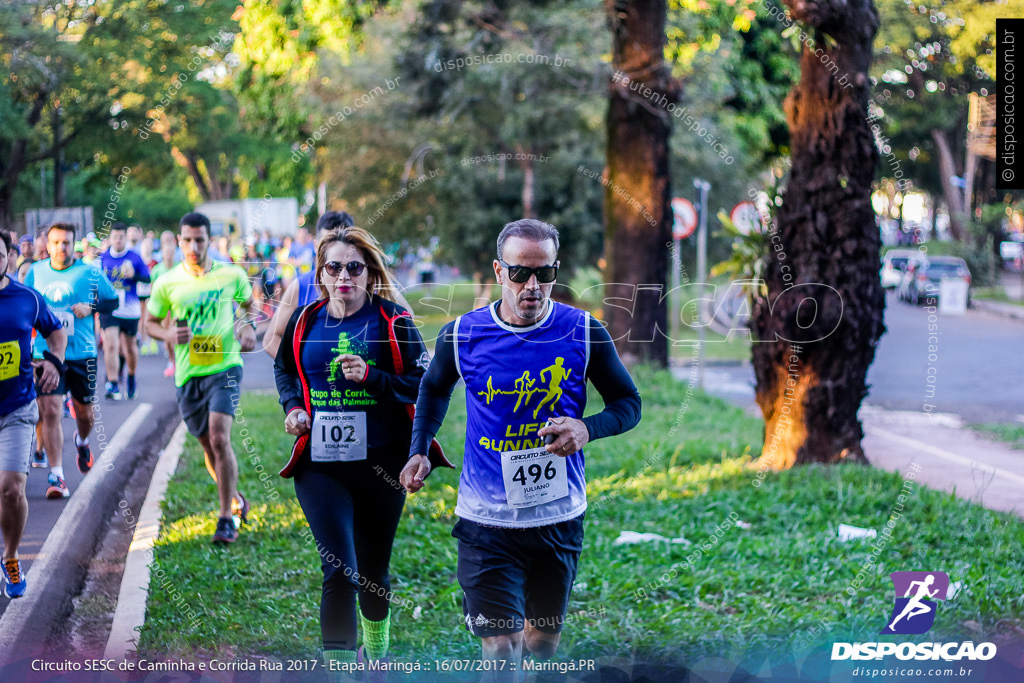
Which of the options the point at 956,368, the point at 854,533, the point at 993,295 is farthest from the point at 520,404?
the point at 993,295

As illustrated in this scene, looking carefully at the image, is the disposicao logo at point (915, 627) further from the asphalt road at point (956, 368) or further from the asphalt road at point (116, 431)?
the asphalt road at point (956, 368)

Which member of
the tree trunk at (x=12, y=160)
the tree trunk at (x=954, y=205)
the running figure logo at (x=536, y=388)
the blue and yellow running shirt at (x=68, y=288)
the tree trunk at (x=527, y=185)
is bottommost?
→ the running figure logo at (x=536, y=388)

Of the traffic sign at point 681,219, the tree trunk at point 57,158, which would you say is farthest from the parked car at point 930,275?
the tree trunk at point 57,158

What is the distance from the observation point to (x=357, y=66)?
25.2 meters

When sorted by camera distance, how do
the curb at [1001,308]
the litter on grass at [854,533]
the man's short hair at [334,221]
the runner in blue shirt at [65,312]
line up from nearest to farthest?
the man's short hair at [334,221]
the runner in blue shirt at [65,312]
the litter on grass at [854,533]
the curb at [1001,308]

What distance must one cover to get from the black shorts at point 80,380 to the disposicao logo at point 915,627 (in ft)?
16.6

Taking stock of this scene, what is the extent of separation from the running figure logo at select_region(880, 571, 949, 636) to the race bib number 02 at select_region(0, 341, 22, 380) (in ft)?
13.4

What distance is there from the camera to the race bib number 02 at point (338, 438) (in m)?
4.50

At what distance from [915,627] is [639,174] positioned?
1021cm

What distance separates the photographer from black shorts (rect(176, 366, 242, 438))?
6512 millimetres

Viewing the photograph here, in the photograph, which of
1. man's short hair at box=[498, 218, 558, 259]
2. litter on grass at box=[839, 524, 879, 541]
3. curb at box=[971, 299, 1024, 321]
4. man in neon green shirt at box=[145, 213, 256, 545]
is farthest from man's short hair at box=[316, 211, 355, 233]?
curb at box=[971, 299, 1024, 321]

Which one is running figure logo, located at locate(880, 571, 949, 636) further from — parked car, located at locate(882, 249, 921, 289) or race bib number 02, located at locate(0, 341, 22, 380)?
parked car, located at locate(882, 249, 921, 289)

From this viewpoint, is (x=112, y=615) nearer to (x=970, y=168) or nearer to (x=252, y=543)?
(x=252, y=543)

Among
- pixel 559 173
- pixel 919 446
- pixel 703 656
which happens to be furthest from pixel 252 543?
pixel 559 173
